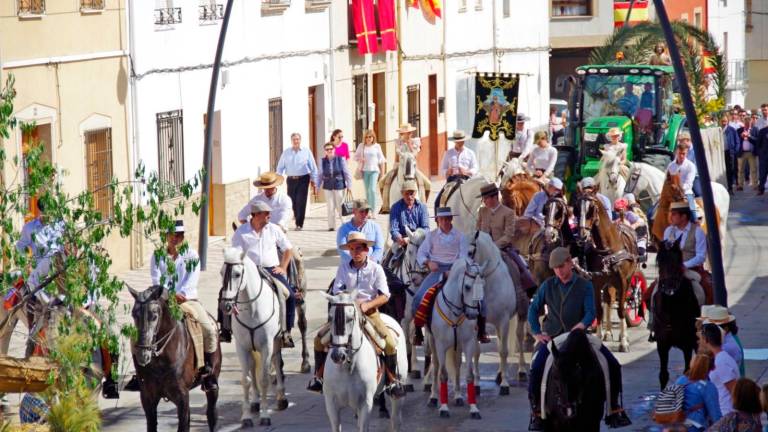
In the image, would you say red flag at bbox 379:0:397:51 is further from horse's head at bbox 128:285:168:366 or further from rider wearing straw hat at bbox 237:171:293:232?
horse's head at bbox 128:285:168:366

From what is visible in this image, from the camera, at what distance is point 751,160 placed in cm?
4141

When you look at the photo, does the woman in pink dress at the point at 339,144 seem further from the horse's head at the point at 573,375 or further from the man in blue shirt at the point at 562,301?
the horse's head at the point at 573,375

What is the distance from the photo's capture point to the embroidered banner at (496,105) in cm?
3466

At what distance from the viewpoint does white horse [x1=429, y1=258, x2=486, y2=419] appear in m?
16.6

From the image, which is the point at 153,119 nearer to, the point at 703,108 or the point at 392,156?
the point at 392,156

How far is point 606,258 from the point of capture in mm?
20328

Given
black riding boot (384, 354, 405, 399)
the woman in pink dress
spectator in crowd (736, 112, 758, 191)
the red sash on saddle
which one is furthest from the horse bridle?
spectator in crowd (736, 112, 758, 191)

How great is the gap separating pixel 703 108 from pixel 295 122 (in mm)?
11716

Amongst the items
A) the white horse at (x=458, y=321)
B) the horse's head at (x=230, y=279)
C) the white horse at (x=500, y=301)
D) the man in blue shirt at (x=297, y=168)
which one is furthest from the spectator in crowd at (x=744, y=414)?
the man in blue shirt at (x=297, y=168)

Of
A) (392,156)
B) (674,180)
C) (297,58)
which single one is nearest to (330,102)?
(297,58)

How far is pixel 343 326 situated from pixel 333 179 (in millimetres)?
17813

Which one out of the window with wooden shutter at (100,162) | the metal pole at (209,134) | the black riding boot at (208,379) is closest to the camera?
the black riding boot at (208,379)

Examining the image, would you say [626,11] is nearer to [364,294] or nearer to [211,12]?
[211,12]

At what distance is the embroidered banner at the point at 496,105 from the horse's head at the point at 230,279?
18468 mm
